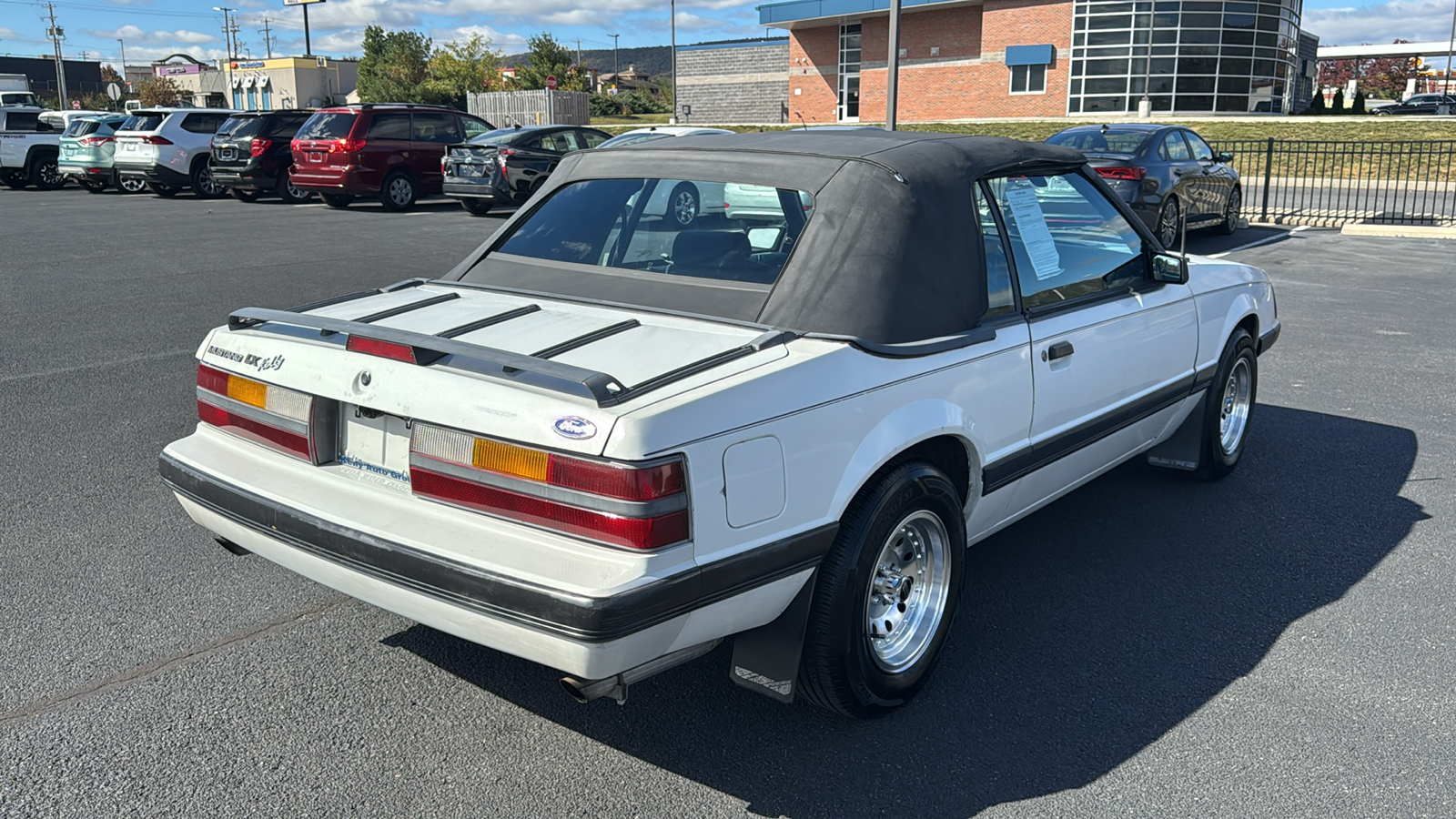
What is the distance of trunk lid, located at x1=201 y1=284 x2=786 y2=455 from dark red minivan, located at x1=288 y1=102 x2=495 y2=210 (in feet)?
56.9

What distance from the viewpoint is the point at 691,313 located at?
3475 millimetres

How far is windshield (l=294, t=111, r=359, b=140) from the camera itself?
19.9 meters

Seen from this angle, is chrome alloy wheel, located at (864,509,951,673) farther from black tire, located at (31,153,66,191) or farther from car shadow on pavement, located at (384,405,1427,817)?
black tire, located at (31,153,66,191)

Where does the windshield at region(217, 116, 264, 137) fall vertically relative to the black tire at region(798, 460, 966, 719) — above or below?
above

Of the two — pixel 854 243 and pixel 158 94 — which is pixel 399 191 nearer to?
pixel 854 243

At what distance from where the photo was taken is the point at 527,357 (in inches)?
112

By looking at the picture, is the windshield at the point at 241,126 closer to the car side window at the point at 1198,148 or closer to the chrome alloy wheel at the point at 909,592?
the car side window at the point at 1198,148

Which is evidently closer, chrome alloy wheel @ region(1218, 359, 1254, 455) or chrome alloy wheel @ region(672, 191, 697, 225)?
chrome alloy wheel @ region(672, 191, 697, 225)

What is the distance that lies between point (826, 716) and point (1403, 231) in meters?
16.6

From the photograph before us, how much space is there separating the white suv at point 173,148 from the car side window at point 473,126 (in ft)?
18.5

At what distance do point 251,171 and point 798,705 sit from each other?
837 inches

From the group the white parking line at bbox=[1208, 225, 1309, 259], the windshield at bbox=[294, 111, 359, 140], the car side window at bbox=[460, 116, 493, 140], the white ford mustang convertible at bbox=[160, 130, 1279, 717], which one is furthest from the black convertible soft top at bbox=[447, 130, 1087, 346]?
the car side window at bbox=[460, 116, 493, 140]

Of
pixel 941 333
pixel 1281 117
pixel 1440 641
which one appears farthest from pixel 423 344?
pixel 1281 117

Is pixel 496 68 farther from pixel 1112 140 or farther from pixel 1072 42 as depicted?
pixel 1112 140
